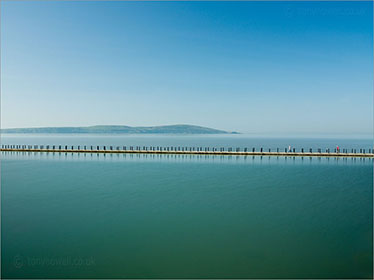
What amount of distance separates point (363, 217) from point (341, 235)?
142 inches

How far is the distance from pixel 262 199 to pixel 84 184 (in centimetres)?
1562

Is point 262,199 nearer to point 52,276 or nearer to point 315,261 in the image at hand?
point 315,261

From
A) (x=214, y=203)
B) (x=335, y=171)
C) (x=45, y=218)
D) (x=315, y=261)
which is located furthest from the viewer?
(x=335, y=171)

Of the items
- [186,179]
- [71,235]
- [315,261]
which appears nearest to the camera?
→ [315,261]

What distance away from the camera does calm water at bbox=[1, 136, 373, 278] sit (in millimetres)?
9047

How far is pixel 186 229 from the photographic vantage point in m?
12.3

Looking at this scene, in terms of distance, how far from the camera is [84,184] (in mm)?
22359

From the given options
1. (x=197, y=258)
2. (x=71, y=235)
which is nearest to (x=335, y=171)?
(x=197, y=258)

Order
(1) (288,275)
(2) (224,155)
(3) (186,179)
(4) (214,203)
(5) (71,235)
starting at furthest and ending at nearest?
(2) (224,155)
(3) (186,179)
(4) (214,203)
(5) (71,235)
(1) (288,275)

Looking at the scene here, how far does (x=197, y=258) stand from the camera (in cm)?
962

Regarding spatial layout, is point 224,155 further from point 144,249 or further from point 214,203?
point 144,249

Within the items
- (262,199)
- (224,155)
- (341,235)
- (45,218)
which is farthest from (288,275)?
(224,155)

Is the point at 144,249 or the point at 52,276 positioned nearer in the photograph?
the point at 52,276

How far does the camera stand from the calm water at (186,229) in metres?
9.05
